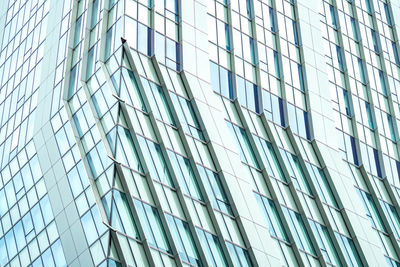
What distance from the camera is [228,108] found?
201 ft

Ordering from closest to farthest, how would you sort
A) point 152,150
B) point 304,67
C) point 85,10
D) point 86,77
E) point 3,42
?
point 152,150 < point 86,77 < point 85,10 < point 304,67 < point 3,42

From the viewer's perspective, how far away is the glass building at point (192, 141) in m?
53.6

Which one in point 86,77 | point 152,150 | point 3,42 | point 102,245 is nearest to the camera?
point 102,245

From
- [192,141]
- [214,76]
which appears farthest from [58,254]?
[214,76]

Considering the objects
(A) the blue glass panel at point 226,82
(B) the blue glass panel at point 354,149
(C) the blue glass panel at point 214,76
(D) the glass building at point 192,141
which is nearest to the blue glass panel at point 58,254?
(D) the glass building at point 192,141

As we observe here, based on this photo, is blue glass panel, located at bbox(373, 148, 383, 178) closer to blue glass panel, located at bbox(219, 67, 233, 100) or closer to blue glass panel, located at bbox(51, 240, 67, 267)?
blue glass panel, located at bbox(219, 67, 233, 100)

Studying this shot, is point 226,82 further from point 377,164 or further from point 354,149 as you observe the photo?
point 377,164

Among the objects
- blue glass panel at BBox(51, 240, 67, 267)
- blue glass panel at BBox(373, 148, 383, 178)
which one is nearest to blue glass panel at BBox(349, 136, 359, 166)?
blue glass panel at BBox(373, 148, 383, 178)

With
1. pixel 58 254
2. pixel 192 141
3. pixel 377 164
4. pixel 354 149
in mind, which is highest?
pixel 192 141

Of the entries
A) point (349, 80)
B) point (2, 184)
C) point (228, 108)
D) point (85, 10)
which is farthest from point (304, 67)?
point (2, 184)

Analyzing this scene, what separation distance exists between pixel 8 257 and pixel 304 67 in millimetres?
22399

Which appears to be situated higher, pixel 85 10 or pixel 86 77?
pixel 85 10

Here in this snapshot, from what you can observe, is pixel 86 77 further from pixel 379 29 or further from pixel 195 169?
pixel 379 29

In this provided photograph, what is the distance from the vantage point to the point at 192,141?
57.3m
